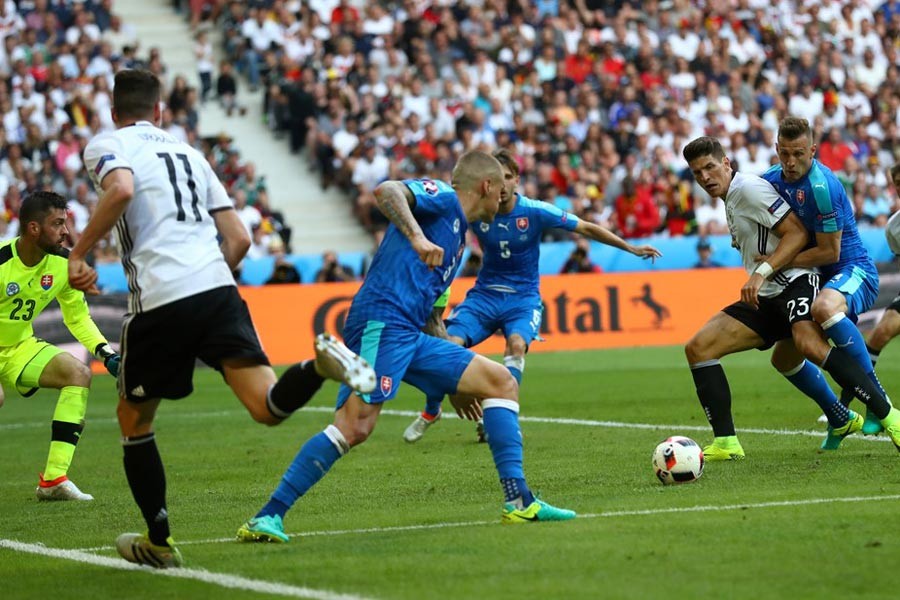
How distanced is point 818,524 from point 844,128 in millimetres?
26001

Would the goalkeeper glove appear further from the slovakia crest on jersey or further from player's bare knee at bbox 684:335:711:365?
player's bare knee at bbox 684:335:711:365

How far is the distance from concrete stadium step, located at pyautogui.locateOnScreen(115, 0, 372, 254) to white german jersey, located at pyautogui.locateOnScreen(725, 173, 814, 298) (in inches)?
696

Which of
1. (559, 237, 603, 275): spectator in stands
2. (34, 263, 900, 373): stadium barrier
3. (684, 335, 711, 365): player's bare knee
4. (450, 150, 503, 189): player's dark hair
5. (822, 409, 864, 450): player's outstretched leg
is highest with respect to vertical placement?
(450, 150, 503, 189): player's dark hair

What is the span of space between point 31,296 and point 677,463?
4926 millimetres

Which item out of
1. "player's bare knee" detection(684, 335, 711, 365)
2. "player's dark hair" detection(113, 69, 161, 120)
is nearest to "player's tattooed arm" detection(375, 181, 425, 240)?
"player's dark hair" detection(113, 69, 161, 120)

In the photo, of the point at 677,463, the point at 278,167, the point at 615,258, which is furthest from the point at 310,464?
the point at 278,167

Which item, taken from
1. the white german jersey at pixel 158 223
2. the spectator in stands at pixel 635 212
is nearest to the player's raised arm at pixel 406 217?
the white german jersey at pixel 158 223

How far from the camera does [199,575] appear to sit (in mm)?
6887

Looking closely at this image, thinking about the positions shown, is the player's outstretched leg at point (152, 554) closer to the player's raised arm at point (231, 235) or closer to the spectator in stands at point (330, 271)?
the player's raised arm at point (231, 235)

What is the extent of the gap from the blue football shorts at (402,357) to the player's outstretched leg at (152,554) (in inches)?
46.0

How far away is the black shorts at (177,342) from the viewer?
23.3 ft

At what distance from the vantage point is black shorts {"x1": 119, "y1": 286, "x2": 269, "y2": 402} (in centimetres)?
711

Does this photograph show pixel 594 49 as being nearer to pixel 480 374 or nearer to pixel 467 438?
pixel 467 438

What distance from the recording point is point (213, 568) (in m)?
7.04
